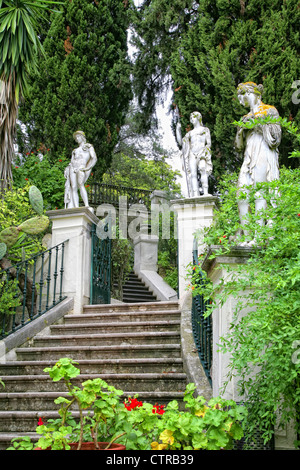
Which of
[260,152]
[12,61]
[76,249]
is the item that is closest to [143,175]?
[12,61]

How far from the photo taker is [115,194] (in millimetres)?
16750

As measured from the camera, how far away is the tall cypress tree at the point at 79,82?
1355 centimetres

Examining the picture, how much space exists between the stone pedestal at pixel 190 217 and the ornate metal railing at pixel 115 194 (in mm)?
8744

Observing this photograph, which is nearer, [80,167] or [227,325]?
[227,325]

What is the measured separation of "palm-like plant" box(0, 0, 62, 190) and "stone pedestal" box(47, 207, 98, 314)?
1.28 m

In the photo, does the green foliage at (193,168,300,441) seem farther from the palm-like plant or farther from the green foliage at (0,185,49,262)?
the palm-like plant

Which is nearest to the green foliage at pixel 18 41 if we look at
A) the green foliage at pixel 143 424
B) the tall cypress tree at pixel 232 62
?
the tall cypress tree at pixel 232 62

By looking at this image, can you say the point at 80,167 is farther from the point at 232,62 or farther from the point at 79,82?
the point at 79,82

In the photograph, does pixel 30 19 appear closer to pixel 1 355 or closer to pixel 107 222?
pixel 107 222

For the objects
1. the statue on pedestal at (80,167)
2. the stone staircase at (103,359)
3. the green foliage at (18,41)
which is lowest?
the stone staircase at (103,359)

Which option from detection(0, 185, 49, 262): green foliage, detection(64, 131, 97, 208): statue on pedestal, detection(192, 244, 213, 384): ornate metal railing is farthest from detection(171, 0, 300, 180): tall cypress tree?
detection(192, 244, 213, 384): ornate metal railing

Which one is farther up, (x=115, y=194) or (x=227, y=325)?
(x=115, y=194)

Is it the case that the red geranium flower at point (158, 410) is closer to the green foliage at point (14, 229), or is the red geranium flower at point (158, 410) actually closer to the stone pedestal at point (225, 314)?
the stone pedestal at point (225, 314)

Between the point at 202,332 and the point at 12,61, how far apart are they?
5752 millimetres
